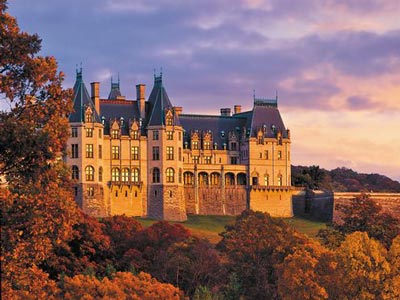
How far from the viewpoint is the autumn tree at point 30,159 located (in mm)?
27172

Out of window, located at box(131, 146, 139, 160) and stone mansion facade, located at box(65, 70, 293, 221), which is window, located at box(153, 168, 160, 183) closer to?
stone mansion facade, located at box(65, 70, 293, 221)

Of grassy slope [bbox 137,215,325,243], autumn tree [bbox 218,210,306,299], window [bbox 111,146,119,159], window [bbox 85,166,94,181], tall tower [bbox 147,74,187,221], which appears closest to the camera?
autumn tree [bbox 218,210,306,299]

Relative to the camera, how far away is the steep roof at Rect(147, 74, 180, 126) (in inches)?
4685

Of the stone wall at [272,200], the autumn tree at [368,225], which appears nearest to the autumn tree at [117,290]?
the autumn tree at [368,225]

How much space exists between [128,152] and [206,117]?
54.1 ft

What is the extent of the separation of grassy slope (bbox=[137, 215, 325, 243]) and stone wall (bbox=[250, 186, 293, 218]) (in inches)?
78.1

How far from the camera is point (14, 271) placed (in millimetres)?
27844

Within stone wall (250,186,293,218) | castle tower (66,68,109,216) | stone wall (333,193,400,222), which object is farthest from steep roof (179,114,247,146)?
castle tower (66,68,109,216)

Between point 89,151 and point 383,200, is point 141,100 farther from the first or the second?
point 383,200

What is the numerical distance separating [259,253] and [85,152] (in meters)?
42.7

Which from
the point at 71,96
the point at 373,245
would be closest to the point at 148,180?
the point at 373,245

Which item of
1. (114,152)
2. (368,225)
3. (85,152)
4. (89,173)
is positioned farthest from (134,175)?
(368,225)

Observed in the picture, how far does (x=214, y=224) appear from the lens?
119062 millimetres

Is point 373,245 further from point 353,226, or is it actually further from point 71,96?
point 71,96
